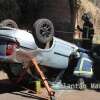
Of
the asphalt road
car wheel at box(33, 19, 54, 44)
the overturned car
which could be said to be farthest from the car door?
the asphalt road

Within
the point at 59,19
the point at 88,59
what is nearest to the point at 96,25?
the point at 59,19

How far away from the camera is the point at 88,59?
38.1 feet

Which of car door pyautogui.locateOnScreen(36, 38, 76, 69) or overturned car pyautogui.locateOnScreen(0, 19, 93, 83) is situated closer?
overturned car pyautogui.locateOnScreen(0, 19, 93, 83)

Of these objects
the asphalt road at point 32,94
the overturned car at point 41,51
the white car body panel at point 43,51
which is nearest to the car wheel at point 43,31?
the overturned car at point 41,51

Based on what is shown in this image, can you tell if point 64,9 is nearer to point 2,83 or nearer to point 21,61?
point 2,83

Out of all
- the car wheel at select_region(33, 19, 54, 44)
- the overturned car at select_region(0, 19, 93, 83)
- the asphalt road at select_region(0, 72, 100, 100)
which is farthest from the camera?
the car wheel at select_region(33, 19, 54, 44)

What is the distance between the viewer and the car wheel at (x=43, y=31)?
1043 centimetres

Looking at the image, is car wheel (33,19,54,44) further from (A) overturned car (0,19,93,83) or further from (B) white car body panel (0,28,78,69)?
(B) white car body panel (0,28,78,69)

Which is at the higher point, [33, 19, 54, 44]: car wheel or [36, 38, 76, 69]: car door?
[33, 19, 54, 44]: car wheel

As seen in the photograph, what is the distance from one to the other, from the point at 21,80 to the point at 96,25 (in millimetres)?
13446

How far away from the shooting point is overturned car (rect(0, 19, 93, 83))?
32.5 ft

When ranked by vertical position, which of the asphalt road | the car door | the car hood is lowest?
the asphalt road

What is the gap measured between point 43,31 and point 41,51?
540 mm

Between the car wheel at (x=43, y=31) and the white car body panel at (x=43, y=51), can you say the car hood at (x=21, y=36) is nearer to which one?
the white car body panel at (x=43, y=51)
